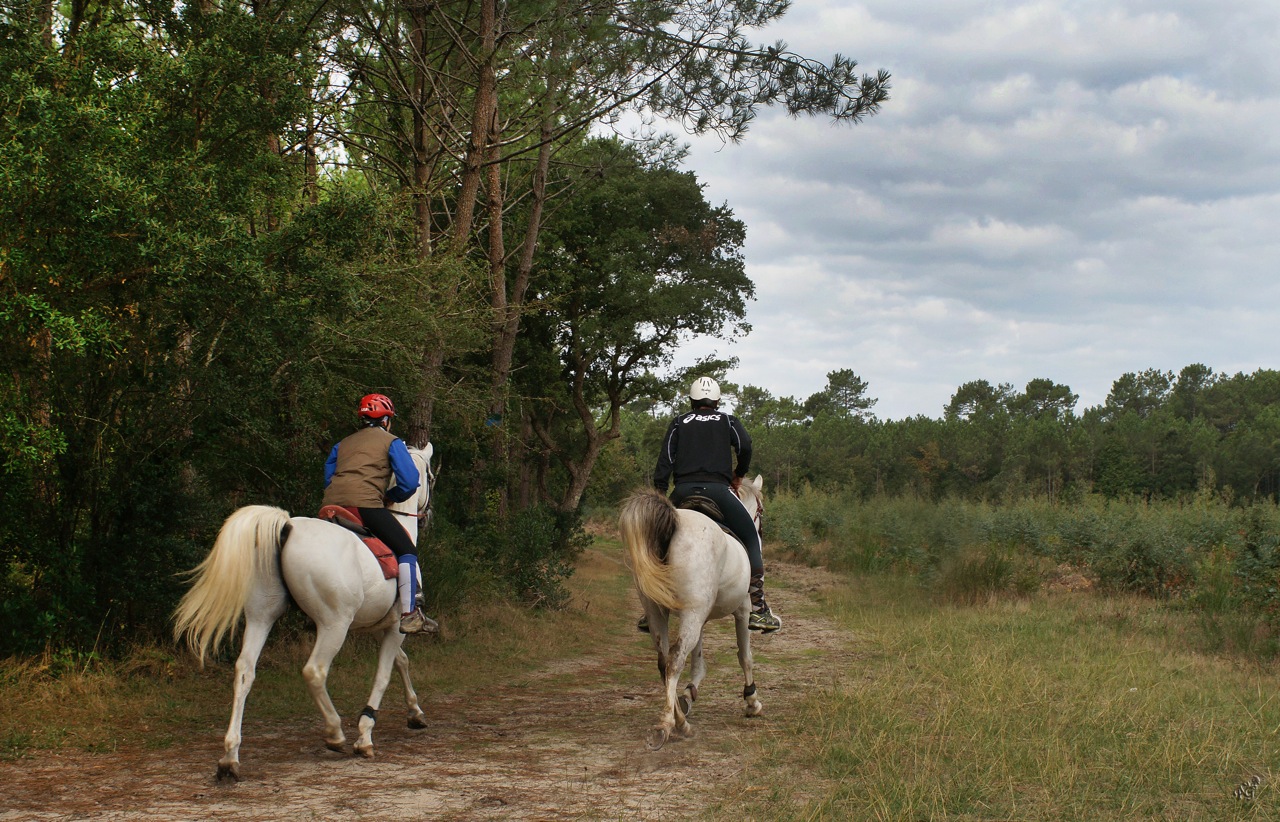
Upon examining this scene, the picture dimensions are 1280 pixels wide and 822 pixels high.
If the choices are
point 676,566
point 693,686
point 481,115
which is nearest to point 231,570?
point 676,566

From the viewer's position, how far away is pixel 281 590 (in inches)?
242

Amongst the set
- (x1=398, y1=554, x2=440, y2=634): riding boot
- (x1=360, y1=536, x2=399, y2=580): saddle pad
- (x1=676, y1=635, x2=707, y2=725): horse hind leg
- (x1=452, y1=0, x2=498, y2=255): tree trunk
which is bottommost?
(x1=676, y1=635, x2=707, y2=725): horse hind leg

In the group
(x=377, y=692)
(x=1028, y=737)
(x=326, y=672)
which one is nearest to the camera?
(x=326, y=672)

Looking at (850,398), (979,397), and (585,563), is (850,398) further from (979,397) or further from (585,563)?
(585,563)

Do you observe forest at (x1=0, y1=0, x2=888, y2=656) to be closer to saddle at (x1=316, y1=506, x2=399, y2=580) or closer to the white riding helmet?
saddle at (x1=316, y1=506, x2=399, y2=580)

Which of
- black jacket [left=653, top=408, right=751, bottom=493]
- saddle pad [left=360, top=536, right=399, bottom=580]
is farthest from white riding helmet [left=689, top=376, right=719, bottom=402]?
saddle pad [left=360, top=536, right=399, bottom=580]

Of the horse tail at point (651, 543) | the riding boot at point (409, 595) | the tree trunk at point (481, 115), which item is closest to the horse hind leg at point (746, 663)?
the horse tail at point (651, 543)

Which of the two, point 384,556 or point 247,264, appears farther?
point 247,264

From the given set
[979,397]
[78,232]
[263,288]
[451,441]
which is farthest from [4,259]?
[979,397]

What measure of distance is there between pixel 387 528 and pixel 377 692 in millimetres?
1153

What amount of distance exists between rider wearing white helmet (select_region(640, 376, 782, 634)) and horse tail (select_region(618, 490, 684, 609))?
684mm

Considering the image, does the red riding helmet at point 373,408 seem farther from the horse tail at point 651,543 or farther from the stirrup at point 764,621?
the stirrup at point 764,621

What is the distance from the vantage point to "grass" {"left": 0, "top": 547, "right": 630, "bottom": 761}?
666 centimetres

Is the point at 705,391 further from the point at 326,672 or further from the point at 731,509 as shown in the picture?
the point at 326,672
